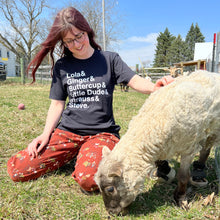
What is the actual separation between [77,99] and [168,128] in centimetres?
137

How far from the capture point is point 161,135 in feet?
7.15

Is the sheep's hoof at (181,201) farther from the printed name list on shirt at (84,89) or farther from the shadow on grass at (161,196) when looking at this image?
the printed name list on shirt at (84,89)

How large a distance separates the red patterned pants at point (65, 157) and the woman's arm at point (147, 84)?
0.77 metres

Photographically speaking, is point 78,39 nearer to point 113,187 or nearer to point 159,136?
point 159,136

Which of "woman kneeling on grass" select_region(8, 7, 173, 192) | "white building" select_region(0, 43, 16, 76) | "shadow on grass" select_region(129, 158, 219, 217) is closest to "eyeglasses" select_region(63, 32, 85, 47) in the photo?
"woman kneeling on grass" select_region(8, 7, 173, 192)

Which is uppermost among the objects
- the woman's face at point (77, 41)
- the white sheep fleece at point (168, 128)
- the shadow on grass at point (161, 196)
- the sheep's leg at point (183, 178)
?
the woman's face at point (77, 41)

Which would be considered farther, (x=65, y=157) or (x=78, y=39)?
(x=65, y=157)

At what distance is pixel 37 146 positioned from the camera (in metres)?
2.91

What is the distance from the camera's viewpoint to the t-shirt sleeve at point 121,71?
290cm

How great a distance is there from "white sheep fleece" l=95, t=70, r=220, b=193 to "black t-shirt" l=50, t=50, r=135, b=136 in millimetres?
666

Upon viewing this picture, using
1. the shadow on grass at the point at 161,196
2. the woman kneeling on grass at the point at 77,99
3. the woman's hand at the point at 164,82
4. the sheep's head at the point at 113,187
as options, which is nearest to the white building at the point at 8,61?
the woman kneeling on grass at the point at 77,99

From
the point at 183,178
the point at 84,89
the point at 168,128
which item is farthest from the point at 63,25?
the point at 183,178

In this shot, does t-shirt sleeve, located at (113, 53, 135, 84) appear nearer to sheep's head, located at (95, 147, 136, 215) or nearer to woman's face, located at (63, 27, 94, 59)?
woman's face, located at (63, 27, 94, 59)

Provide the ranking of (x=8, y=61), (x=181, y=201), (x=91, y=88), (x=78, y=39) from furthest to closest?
(x=8, y=61) < (x=91, y=88) < (x=78, y=39) < (x=181, y=201)
